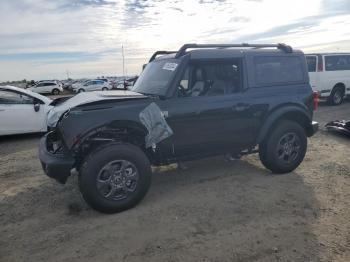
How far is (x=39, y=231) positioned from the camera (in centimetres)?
421

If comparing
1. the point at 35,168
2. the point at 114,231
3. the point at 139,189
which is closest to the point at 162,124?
the point at 139,189

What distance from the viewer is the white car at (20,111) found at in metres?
9.30

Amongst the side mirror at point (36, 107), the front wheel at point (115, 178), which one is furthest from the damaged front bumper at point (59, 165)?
the side mirror at point (36, 107)

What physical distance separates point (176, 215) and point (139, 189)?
0.59m

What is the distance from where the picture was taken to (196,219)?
439cm

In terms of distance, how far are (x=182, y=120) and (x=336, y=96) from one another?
1235 centimetres

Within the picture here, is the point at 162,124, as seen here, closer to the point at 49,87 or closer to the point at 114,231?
the point at 114,231

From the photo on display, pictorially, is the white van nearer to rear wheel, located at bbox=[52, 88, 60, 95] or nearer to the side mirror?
the side mirror

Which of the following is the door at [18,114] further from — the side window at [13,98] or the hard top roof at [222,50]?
the hard top roof at [222,50]

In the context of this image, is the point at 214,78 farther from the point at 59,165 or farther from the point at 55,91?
the point at 55,91

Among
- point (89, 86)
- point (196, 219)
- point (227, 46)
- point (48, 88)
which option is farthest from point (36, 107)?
point (48, 88)

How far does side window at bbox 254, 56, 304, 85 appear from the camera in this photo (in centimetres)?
571

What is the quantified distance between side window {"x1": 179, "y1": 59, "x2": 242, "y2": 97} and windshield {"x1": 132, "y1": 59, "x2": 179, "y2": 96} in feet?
0.91

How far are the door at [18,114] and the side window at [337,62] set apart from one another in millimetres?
11241
